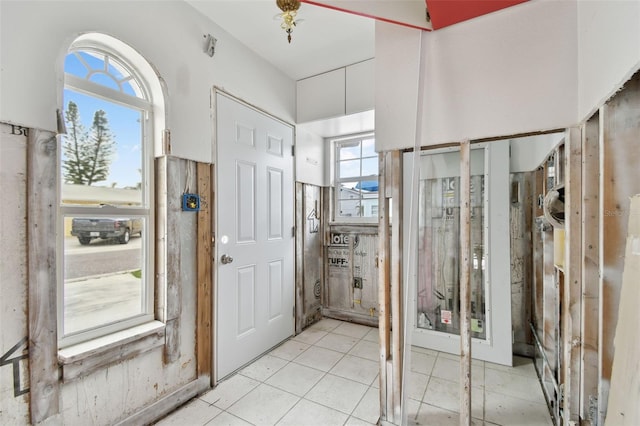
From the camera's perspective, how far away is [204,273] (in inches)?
81.4

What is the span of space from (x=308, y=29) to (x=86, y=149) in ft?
5.75

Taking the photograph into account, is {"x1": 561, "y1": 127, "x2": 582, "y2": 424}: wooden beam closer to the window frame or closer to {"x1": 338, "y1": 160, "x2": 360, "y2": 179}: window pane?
the window frame

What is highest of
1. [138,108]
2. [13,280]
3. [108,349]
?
[138,108]

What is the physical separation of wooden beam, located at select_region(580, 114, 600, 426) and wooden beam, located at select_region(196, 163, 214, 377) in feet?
7.08

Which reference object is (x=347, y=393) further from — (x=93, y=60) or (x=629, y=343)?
(x=93, y=60)

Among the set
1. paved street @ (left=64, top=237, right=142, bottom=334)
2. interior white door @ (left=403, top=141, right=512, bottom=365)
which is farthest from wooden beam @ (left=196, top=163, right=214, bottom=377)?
interior white door @ (left=403, top=141, right=512, bottom=365)

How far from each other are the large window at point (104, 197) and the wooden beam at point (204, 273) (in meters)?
0.31

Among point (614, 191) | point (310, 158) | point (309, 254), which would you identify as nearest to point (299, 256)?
point (309, 254)

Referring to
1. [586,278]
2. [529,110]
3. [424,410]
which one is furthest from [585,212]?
[424,410]

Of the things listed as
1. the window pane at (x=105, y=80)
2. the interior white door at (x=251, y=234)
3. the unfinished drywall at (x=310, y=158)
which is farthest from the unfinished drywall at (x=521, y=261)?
the window pane at (x=105, y=80)

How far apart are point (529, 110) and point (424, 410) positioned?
1.88m

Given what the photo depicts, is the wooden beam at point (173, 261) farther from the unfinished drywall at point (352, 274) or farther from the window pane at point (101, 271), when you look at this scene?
the unfinished drywall at point (352, 274)

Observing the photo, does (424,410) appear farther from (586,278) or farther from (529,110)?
(529,110)

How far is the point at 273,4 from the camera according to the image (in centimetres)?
192
